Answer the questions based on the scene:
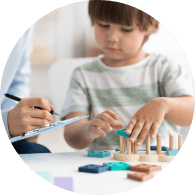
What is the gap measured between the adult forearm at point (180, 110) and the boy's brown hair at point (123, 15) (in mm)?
144

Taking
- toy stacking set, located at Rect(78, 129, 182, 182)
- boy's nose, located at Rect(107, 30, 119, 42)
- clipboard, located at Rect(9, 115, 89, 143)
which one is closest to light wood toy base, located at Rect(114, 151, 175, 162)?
toy stacking set, located at Rect(78, 129, 182, 182)

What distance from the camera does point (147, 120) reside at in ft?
1.68

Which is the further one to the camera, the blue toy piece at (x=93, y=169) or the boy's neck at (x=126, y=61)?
the boy's neck at (x=126, y=61)

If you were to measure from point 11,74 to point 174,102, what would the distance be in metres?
0.35

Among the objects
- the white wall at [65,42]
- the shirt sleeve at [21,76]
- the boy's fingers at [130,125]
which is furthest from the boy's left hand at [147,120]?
the shirt sleeve at [21,76]

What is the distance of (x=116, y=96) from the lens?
1.89ft

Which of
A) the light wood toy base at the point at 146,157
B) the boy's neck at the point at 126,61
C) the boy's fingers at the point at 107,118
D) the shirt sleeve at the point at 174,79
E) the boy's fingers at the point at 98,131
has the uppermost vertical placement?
the boy's neck at the point at 126,61

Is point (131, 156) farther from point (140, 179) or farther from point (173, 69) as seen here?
point (173, 69)

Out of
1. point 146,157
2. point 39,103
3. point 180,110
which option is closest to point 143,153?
point 146,157

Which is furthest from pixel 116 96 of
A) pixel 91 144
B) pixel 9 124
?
pixel 9 124

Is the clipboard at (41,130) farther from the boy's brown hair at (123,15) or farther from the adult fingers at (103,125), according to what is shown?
the boy's brown hair at (123,15)

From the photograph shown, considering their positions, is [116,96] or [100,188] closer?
[100,188]

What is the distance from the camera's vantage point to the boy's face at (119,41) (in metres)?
0.55

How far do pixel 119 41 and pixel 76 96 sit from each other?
0.49 feet
